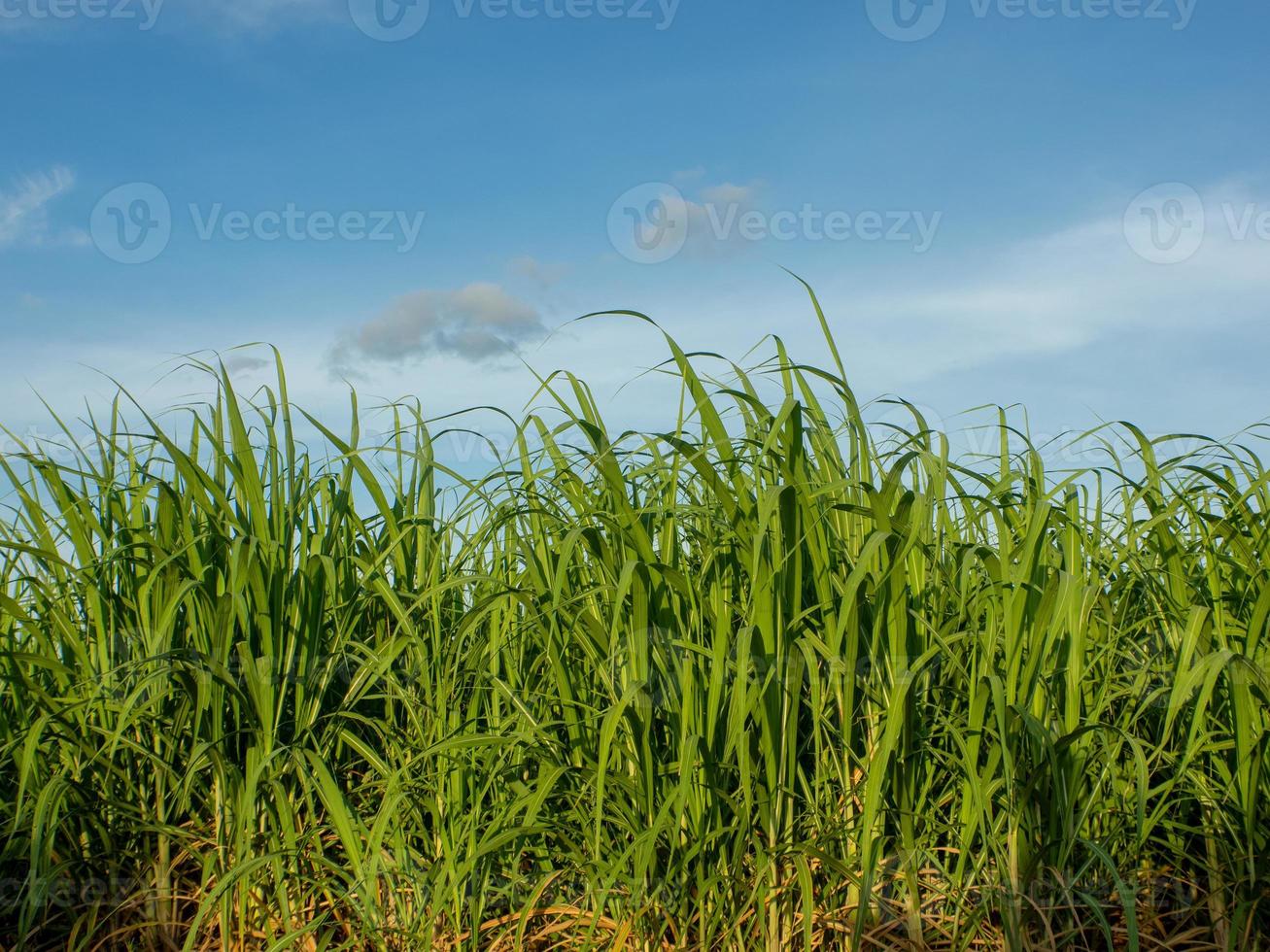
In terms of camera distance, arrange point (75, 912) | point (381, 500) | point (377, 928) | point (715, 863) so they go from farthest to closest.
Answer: point (381, 500) → point (75, 912) → point (377, 928) → point (715, 863)

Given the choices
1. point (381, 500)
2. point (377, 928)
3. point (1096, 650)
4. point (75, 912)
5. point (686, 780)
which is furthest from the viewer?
point (381, 500)

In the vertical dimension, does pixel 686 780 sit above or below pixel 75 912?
above

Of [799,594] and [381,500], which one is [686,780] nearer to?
[799,594]

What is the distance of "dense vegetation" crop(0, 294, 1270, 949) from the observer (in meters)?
1.85

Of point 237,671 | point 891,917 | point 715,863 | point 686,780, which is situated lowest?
point 891,917

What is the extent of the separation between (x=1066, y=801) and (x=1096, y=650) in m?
0.61

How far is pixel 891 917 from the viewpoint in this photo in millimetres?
1947

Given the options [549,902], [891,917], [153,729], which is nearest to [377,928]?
[549,902]

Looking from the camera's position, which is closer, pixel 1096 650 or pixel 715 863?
pixel 715 863

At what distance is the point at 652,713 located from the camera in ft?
6.19

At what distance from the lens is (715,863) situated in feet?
6.07

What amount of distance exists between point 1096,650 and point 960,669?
1.91 ft

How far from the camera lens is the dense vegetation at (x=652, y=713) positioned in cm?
185

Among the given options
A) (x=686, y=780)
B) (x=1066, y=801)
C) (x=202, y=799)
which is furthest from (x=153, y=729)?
(x=1066, y=801)
